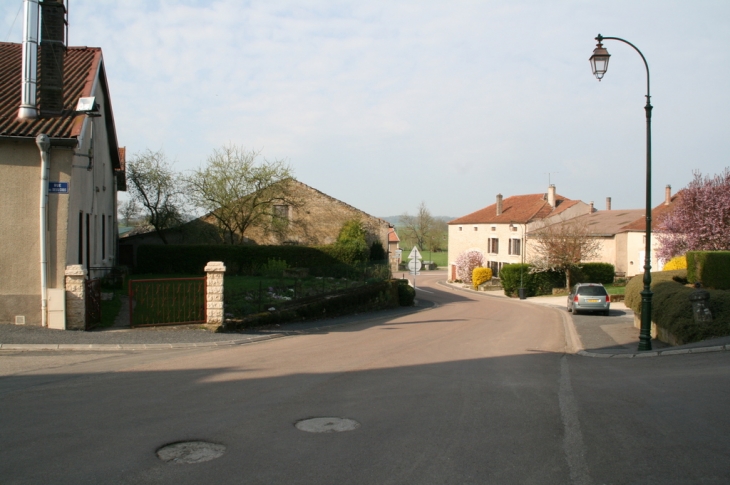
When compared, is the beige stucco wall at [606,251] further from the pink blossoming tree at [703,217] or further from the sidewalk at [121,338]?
the sidewalk at [121,338]

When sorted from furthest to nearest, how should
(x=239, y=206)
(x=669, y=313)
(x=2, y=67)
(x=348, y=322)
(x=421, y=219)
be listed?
(x=421, y=219), (x=239, y=206), (x=348, y=322), (x=2, y=67), (x=669, y=313)

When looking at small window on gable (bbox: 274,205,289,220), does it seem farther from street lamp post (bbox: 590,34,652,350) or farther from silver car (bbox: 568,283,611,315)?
street lamp post (bbox: 590,34,652,350)

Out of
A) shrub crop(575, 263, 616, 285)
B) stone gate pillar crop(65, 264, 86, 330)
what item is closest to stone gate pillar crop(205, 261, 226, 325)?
stone gate pillar crop(65, 264, 86, 330)

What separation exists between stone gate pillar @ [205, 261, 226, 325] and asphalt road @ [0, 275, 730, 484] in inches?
128

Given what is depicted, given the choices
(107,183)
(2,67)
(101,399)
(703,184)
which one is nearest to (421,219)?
(703,184)

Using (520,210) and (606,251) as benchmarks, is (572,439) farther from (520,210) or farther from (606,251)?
(520,210)

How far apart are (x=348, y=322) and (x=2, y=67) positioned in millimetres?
13892

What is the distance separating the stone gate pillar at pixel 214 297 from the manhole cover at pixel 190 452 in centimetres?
959

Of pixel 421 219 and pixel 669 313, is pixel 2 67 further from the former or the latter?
pixel 421 219

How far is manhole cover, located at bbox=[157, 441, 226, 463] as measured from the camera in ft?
18.2

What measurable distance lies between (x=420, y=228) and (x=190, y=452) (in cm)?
10002

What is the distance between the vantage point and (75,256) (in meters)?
15.2

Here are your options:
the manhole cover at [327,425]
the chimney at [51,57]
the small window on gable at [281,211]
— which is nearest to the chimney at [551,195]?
the small window on gable at [281,211]

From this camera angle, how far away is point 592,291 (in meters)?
28.7
